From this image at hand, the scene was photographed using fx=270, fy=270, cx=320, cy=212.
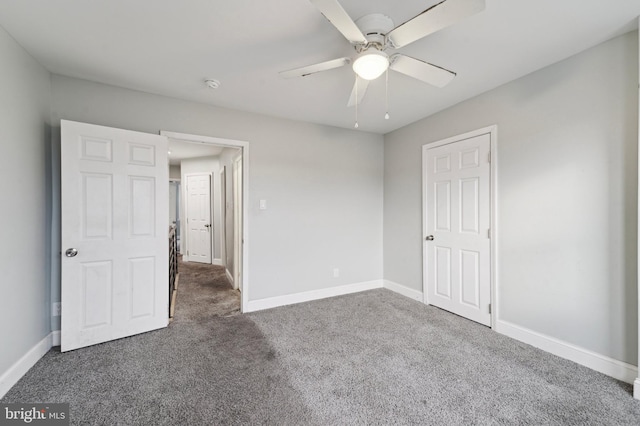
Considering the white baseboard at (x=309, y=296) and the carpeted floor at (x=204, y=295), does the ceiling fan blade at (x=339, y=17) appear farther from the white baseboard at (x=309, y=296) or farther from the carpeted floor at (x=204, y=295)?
the carpeted floor at (x=204, y=295)

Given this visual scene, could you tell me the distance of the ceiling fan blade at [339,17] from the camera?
1217 millimetres

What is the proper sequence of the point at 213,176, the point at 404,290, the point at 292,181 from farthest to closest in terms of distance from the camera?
1. the point at 213,176
2. the point at 404,290
3. the point at 292,181

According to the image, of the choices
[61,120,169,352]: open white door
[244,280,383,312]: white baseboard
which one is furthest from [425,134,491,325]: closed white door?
[61,120,169,352]: open white door

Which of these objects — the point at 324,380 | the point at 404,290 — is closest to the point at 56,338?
the point at 324,380

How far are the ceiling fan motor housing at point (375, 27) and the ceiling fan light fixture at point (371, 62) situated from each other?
8cm

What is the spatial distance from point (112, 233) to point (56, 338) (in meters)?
1.01

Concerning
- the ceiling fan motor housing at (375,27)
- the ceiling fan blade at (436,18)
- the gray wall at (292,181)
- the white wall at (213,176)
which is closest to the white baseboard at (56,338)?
the gray wall at (292,181)

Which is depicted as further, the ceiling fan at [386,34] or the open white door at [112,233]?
the open white door at [112,233]

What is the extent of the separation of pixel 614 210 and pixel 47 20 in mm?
4105

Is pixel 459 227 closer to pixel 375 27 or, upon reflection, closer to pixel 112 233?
pixel 375 27

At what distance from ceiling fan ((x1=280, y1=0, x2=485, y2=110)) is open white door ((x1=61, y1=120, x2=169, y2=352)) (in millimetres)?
1769

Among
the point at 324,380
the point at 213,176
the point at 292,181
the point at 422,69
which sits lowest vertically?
the point at 324,380

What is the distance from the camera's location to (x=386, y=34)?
157 centimetres

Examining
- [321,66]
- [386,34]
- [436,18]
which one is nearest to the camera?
[436,18]
